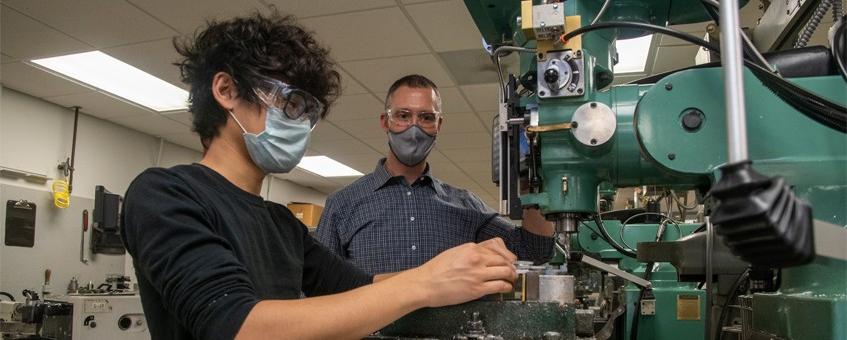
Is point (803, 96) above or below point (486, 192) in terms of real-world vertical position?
below

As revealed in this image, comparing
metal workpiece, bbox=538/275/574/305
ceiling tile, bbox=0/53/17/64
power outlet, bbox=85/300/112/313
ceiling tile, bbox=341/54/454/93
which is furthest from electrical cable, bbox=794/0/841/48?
ceiling tile, bbox=0/53/17/64

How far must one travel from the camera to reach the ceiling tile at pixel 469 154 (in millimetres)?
6301

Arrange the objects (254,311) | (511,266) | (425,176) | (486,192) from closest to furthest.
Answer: (254,311) < (511,266) < (425,176) < (486,192)

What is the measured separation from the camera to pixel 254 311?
0.78 m

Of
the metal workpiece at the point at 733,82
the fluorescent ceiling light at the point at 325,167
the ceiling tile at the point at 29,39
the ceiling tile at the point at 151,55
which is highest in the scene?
the ceiling tile at the point at 29,39

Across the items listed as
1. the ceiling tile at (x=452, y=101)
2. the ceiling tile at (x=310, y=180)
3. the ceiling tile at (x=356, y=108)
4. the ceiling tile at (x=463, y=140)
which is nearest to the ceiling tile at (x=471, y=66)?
the ceiling tile at (x=452, y=101)

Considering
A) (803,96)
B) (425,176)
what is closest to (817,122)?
(803,96)

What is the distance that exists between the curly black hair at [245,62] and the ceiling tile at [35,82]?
3592 millimetres

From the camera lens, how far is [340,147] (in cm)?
620

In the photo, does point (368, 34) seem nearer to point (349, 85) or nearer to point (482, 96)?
point (349, 85)

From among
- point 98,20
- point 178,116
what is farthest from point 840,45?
point 178,116

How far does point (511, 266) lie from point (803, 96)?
493mm

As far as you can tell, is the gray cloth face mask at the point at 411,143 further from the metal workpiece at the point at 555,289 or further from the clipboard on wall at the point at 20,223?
the clipboard on wall at the point at 20,223

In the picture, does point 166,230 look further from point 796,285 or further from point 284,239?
point 796,285
